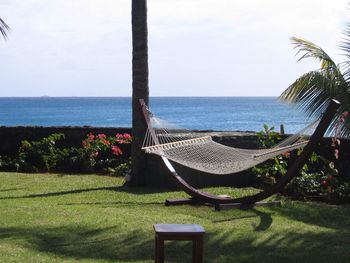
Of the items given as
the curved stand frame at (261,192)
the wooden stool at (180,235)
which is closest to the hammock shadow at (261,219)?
the curved stand frame at (261,192)

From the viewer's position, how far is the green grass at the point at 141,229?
552cm

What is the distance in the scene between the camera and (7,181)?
397 inches

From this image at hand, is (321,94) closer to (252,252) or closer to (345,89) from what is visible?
(345,89)

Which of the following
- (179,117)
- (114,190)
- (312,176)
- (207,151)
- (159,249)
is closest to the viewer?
(159,249)

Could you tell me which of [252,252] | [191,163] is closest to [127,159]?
[191,163]

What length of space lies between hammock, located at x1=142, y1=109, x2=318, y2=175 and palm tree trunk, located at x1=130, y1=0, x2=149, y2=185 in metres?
0.71

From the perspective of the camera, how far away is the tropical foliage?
7406 millimetres

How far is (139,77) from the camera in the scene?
988 cm

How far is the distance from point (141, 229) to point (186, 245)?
2.60 feet

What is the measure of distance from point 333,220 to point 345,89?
4.82ft

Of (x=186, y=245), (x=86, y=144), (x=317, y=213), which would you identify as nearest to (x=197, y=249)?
(x=186, y=245)

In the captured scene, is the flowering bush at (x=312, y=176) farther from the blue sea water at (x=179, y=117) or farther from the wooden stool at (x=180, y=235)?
the wooden stool at (x=180, y=235)

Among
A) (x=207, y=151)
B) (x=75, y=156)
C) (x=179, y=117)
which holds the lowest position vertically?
(x=179, y=117)

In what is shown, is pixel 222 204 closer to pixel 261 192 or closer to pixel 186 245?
pixel 261 192
